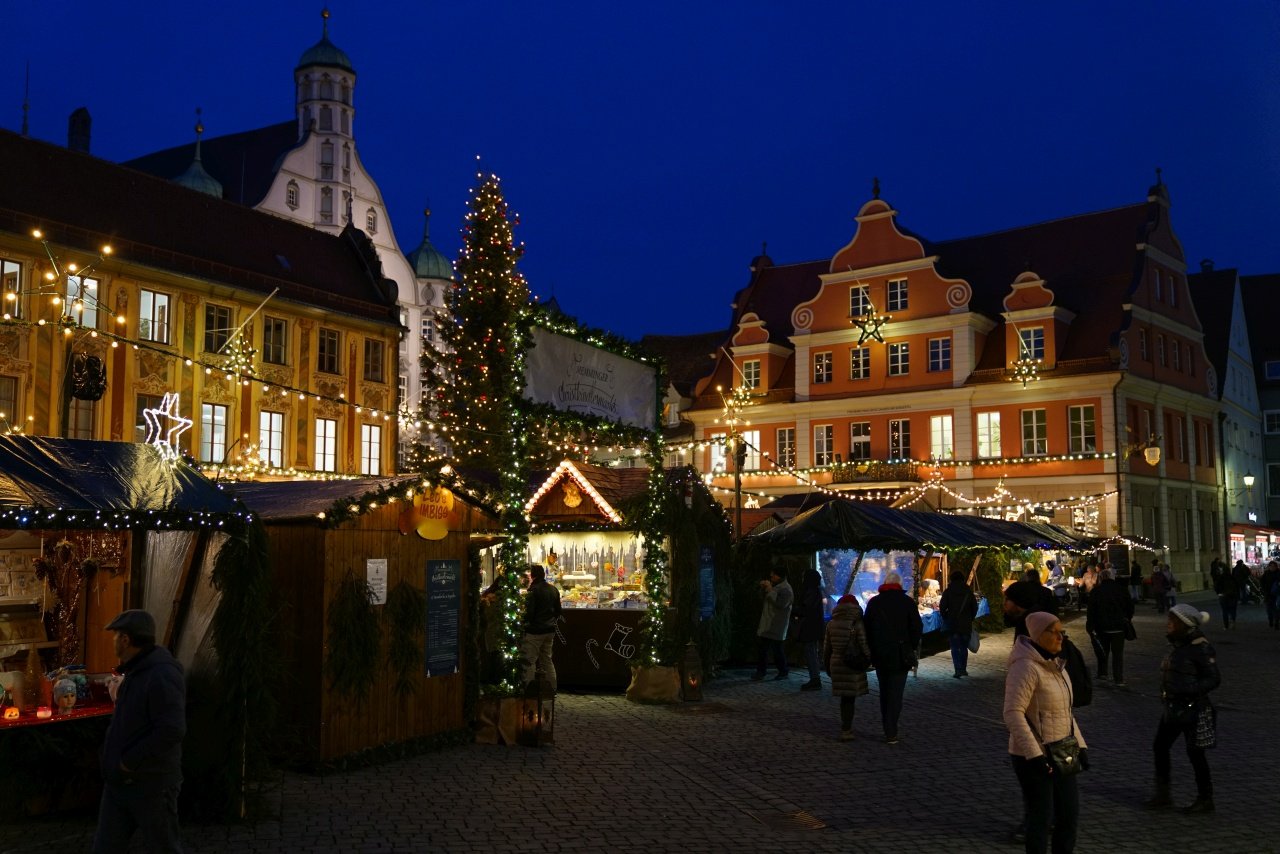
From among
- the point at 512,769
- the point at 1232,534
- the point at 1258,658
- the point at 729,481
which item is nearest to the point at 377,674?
the point at 512,769

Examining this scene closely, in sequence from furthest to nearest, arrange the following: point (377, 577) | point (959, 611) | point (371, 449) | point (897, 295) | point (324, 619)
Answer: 1. point (897, 295)
2. point (371, 449)
3. point (959, 611)
4. point (377, 577)
5. point (324, 619)

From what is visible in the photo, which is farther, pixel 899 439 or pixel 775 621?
pixel 899 439

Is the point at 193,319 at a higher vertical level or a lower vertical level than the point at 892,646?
higher

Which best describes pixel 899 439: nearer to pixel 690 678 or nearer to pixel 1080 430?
pixel 1080 430

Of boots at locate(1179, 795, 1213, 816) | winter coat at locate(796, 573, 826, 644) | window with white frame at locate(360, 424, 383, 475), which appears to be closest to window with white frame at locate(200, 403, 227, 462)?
window with white frame at locate(360, 424, 383, 475)

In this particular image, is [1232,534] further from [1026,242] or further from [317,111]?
[317,111]

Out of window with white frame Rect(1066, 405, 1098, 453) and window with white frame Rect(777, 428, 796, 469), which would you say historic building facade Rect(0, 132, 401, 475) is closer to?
window with white frame Rect(777, 428, 796, 469)

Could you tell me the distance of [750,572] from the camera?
19.0m

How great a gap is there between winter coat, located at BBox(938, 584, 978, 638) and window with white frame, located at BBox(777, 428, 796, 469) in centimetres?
2641

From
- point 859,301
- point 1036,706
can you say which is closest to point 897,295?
point 859,301

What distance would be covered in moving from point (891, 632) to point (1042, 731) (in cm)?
495

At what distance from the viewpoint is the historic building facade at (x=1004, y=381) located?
3816 centimetres

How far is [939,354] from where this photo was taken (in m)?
41.0

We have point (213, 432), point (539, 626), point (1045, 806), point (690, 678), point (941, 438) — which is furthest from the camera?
point (941, 438)
